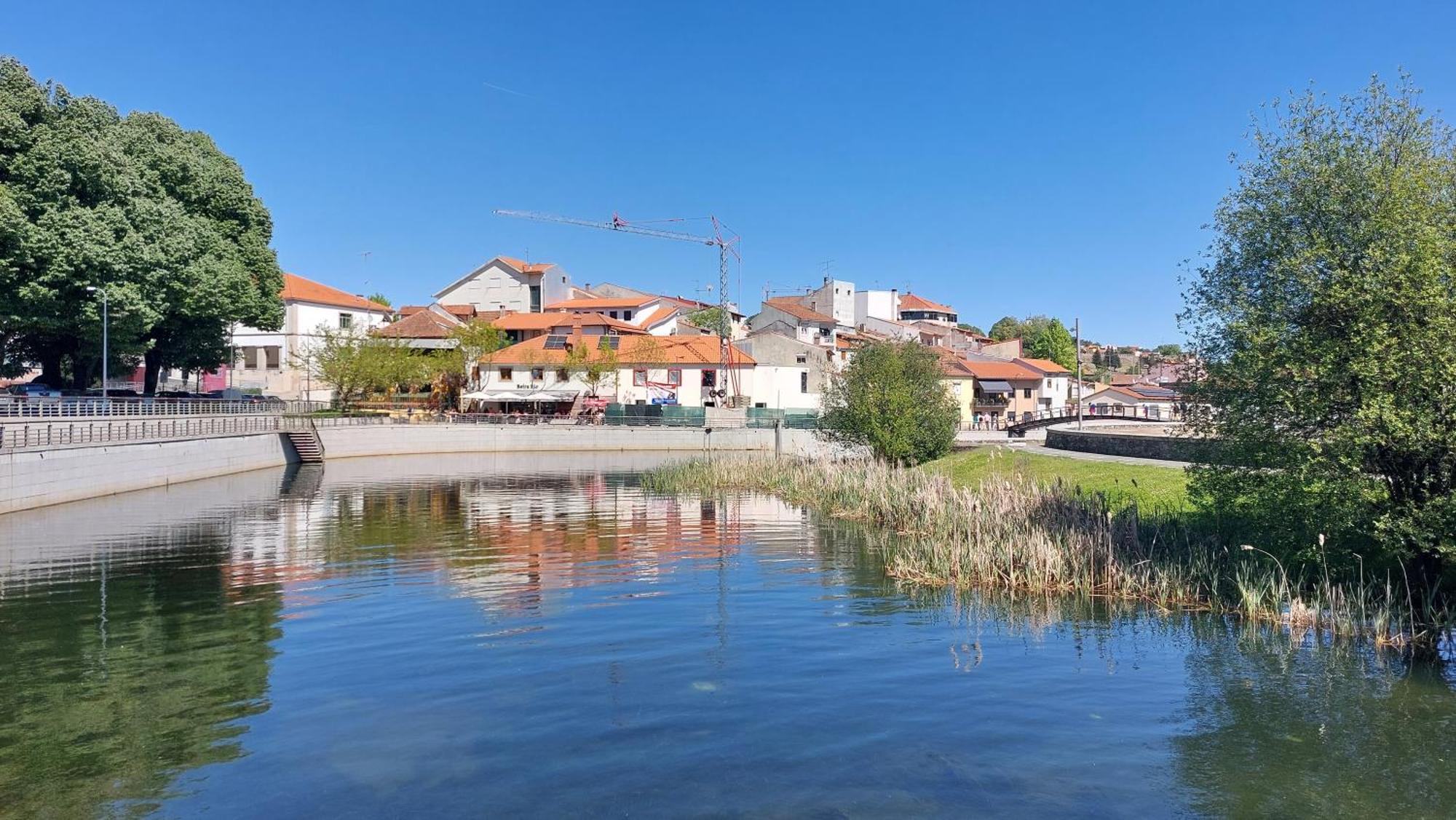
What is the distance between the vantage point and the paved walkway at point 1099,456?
32.2 meters

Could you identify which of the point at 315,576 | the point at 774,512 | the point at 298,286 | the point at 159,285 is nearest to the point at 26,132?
the point at 159,285

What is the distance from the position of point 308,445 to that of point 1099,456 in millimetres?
45068

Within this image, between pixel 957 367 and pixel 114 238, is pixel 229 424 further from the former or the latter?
pixel 957 367

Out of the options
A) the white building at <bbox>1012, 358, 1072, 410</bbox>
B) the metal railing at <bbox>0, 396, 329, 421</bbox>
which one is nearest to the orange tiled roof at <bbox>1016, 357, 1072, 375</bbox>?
the white building at <bbox>1012, 358, 1072, 410</bbox>

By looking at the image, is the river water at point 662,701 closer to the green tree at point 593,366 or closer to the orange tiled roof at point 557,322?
the green tree at point 593,366

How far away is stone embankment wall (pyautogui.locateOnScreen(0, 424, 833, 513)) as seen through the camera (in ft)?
106

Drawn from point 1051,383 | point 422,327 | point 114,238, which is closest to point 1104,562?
point 114,238

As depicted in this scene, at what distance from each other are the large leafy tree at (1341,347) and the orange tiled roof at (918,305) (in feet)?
387

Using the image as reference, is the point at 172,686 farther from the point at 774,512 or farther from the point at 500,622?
the point at 774,512

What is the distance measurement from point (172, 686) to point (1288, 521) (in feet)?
59.2

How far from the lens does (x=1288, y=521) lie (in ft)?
52.0

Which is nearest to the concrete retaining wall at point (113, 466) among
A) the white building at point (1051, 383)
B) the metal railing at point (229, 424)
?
the metal railing at point (229, 424)

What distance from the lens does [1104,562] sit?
63.5 ft

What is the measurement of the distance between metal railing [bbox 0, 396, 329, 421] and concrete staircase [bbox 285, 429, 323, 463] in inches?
87.9
